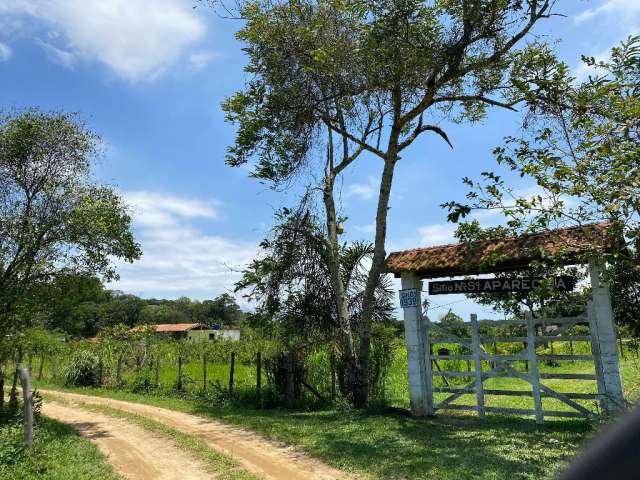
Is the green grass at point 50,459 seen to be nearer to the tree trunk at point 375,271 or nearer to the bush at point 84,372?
the tree trunk at point 375,271

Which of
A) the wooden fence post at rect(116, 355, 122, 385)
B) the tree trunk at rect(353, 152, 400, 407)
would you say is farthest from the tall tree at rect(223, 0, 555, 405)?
the wooden fence post at rect(116, 355, 122, 385)

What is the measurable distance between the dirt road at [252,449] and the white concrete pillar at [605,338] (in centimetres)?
537

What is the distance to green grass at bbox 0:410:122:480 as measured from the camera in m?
7.42

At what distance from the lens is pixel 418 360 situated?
461 inches

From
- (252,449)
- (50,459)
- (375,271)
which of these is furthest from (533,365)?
(50,459)

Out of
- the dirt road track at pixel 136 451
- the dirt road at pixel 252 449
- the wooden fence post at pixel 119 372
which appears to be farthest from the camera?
the wooden fence post at pixel 119 372

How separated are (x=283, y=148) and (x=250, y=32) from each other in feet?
10.1

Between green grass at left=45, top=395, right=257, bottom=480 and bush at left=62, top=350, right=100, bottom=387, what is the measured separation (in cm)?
769

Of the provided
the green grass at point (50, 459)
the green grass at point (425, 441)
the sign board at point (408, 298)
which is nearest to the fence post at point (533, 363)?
the green grass at point (425, 441)

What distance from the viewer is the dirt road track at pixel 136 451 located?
25.2ft

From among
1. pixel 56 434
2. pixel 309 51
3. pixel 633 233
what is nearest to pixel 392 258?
pixel 309 51

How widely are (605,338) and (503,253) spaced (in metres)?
2.35

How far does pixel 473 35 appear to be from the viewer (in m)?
11.9

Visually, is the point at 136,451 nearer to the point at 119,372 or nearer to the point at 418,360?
the point at 418,360
